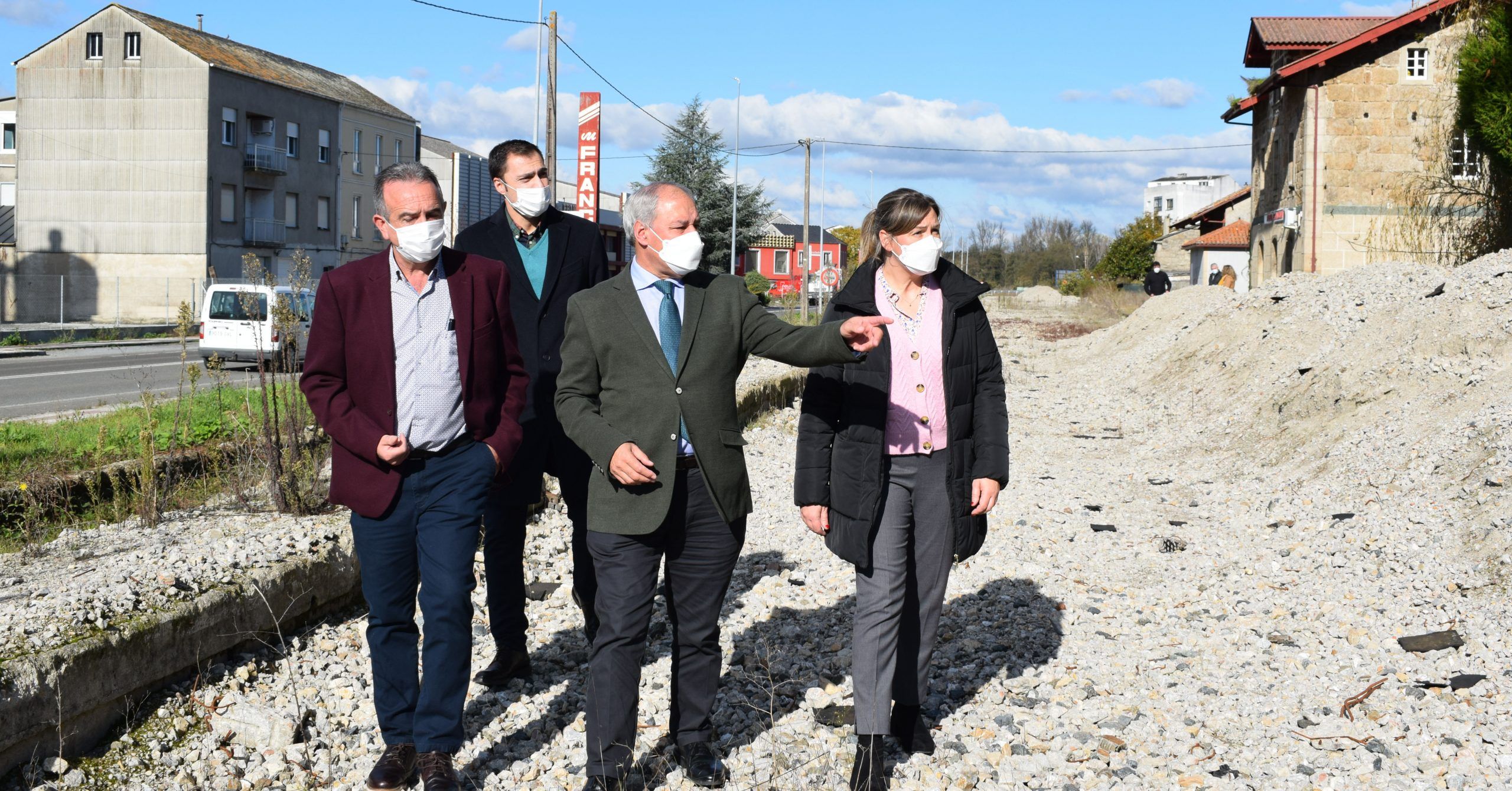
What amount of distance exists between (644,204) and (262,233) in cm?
4990

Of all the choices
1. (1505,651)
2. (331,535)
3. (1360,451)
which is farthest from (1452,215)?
(331,535)

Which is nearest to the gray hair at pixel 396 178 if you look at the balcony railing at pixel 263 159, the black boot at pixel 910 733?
the black boot at pixel 910 733

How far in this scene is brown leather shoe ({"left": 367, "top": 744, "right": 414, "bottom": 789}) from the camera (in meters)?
3.90

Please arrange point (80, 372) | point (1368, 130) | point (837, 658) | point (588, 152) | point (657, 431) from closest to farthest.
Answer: point (657, 431) < point (837, 658) < point (80, 372) < point (588, 152) < point (1368, 130)

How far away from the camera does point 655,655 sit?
5621 mm

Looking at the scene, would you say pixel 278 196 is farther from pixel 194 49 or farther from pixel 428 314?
pixel 428 314

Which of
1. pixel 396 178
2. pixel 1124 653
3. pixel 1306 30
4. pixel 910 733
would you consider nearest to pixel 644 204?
pixel 396 178

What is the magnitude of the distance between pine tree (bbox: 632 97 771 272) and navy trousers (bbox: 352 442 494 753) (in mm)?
53312

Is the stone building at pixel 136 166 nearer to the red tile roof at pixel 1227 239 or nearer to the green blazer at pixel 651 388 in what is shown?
the red tile roof at pixel 1227 239

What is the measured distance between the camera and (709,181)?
59594 mm

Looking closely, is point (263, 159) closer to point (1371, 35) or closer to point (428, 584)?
point (1371, 35)

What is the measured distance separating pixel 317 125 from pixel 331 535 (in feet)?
168

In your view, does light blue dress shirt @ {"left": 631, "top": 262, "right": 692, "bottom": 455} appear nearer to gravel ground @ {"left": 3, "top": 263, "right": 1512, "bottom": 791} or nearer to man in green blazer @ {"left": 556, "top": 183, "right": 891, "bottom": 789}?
man in green blazer @ {"left": 556, "top": 183, "right": 891, "bottom": 789}

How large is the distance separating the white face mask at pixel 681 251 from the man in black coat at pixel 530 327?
100 centimetres
